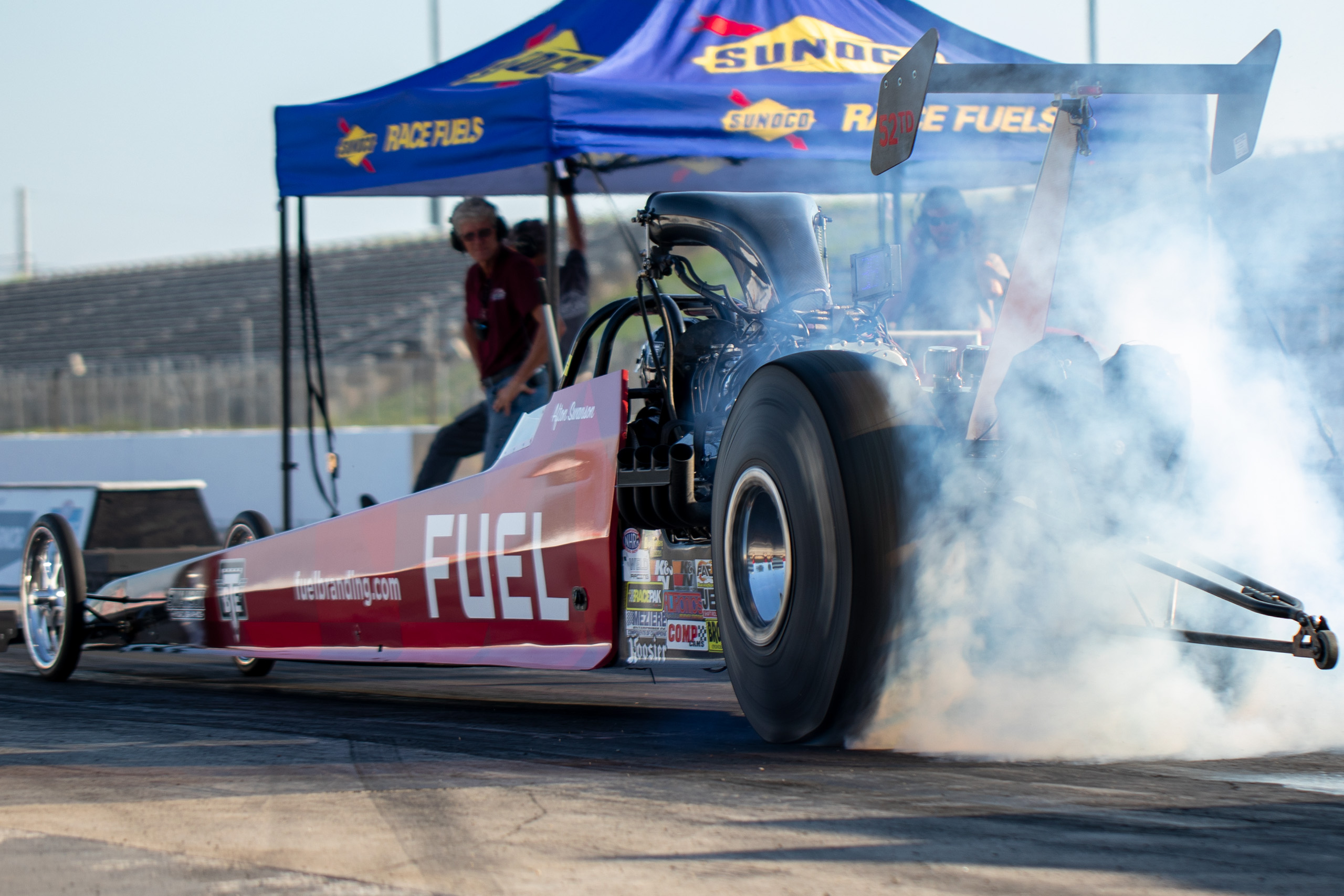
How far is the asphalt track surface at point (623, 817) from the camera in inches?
82.7

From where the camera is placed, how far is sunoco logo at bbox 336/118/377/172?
6.66m

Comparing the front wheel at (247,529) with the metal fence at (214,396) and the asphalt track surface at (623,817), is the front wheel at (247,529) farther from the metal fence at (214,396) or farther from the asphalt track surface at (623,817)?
the metal fence at (214,396)

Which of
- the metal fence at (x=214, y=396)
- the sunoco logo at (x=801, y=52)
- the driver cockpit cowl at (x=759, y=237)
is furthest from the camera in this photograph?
the metal fence at (x=214, y=396)

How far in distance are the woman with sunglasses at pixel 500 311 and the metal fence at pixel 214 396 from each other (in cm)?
1164

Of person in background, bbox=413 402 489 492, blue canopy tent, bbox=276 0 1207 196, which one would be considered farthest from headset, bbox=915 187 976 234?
person in background, bbox=413 402 489 492

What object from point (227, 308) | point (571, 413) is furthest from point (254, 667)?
point (227, 308)

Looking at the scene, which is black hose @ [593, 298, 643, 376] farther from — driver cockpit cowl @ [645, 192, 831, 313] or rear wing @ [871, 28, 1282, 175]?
rear wing @ [871, 28, 1282, 175]

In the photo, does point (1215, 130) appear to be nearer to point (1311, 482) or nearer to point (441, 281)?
point (1311, 482)

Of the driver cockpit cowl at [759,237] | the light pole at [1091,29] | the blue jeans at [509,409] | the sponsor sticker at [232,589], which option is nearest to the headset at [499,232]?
the blue jeans at [509,409]

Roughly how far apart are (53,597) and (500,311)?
7.65 feet

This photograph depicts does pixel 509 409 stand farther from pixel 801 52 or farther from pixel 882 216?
pixel 882 216

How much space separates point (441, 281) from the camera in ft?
101

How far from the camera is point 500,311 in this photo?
6.75 m

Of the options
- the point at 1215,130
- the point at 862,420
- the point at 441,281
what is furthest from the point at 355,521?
the point at 441,281
